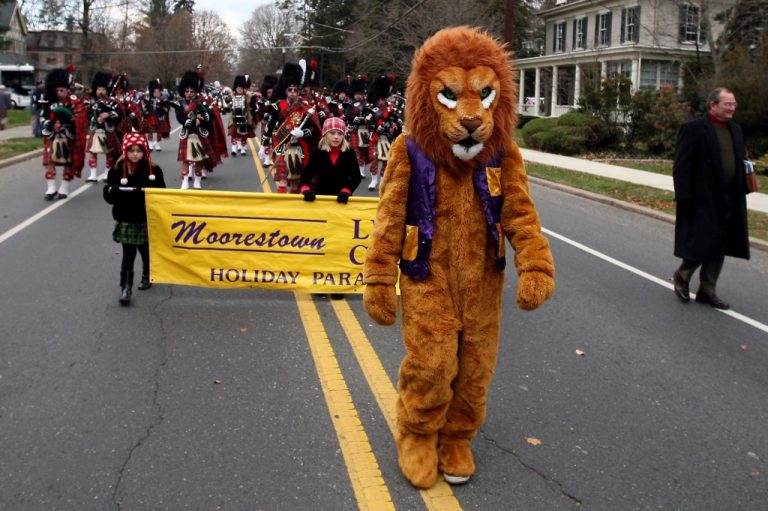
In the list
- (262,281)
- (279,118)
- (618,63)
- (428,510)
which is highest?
(618,63)

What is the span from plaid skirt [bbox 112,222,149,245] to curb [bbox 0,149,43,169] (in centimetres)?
1275

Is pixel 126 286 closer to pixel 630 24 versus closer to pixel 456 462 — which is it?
pixel 456 462

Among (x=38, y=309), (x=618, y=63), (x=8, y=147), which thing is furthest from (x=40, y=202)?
(x=618, y=63)

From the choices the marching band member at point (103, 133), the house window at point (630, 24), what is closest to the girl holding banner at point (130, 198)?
the marching band member at point (103, 133)

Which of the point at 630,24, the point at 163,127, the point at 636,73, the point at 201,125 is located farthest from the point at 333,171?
the point at 630,24

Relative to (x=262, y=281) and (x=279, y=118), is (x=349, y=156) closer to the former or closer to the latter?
(x=262, y=281)

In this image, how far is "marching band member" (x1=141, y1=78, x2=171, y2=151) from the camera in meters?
22.4

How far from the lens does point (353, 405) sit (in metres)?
4.54

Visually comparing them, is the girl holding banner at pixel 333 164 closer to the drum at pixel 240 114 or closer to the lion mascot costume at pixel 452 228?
the lion mascot costume at pixel 452 228

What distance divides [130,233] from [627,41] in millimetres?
32815

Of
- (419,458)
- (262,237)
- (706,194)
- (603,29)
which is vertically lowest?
(419,458)

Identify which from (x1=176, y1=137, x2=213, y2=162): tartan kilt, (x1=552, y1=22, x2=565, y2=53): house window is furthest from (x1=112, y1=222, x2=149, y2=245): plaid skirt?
(x1=552, y1=22, x2=565, y2=53): house window

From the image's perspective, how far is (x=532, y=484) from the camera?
12.0 feet

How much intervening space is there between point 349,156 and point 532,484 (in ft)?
13.7
